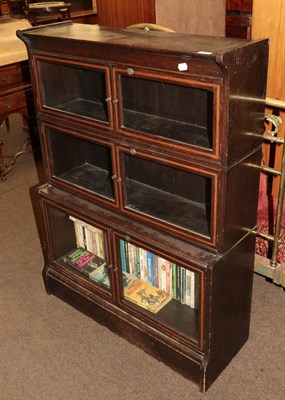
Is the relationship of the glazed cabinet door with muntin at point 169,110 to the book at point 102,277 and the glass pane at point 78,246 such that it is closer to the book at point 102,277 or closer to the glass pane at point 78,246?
the glass pane at point 78,246

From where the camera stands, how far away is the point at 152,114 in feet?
6.56

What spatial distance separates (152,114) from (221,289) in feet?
2.48

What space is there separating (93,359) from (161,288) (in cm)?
44

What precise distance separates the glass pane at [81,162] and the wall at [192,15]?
1.75m

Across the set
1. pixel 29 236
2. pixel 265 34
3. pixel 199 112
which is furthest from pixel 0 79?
pixel 199 112

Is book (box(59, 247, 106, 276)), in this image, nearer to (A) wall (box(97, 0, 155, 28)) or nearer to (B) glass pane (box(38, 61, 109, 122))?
(B) glass pane (box(38, 61, 109, 122))

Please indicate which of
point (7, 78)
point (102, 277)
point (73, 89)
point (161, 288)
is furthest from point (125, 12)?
point (161, 288)

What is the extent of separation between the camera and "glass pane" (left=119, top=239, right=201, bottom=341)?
2.08 metres

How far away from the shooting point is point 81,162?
2428mm

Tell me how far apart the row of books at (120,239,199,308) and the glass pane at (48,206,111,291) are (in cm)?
17

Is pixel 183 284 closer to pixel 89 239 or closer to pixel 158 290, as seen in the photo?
pixel 158 290

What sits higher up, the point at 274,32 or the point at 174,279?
the point at 274,32

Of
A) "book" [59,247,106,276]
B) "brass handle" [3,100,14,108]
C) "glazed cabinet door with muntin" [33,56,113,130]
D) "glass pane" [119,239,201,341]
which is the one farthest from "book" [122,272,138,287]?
"brass handle" [3,100,14,108]

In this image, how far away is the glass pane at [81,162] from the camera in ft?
7.30
